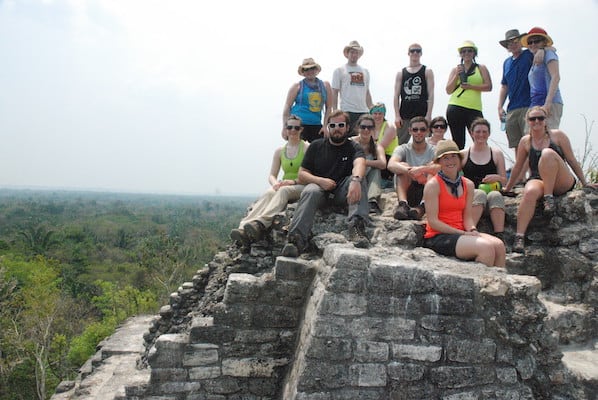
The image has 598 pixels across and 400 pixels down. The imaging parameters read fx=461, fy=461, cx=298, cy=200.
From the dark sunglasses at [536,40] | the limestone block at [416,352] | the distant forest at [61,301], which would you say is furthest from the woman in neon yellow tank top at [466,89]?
the distant forest at [61,301]

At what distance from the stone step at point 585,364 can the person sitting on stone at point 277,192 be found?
3328mm

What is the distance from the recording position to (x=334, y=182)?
18.0ft

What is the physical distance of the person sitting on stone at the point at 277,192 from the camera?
5539 mm

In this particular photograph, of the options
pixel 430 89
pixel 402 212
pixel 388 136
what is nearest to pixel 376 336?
pixel 402 212

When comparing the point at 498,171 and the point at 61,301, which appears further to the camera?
the point at 61,301

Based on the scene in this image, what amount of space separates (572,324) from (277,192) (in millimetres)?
3537

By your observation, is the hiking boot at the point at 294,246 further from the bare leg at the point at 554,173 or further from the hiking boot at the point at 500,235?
the bare leg at the point at 554,173

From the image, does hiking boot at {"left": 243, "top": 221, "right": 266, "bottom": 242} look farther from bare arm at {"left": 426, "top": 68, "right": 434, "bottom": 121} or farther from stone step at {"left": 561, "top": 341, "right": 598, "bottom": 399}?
bare arm at {"left": 426, "top": 68, "right": 434, "bottom": 121}

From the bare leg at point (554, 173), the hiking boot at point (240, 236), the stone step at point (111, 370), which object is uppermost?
the bare leg at point (554, 173)

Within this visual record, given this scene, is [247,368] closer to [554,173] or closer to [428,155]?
[428,155]

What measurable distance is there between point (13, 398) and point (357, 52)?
23.2 meters

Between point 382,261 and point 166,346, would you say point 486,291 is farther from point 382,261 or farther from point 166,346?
point 166,346

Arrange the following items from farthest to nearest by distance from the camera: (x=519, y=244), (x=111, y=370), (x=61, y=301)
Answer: (x=61, y=301) < (x=111, y=370) < (x=519, y=244)

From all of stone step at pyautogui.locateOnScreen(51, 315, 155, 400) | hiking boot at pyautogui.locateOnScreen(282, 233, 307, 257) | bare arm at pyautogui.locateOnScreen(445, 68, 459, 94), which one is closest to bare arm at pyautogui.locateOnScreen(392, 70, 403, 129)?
bare arm at pyautogui.locateOnScreen(445, 68, 459, 94)
